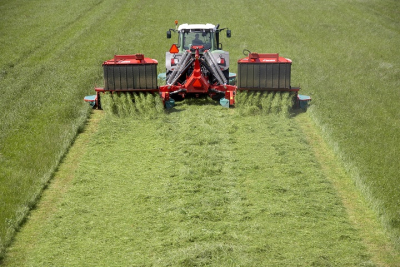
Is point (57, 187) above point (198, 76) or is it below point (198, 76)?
below

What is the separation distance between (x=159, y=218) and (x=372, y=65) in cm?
1260

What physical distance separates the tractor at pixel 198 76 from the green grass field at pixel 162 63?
102 cm

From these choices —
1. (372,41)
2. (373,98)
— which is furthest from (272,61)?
(372,41)

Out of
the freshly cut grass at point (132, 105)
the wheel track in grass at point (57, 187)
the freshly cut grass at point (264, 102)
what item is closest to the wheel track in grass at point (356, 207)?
the freshly cut grass at point (264, 102)

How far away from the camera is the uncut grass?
685cm

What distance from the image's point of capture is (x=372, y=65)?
60.0 ft

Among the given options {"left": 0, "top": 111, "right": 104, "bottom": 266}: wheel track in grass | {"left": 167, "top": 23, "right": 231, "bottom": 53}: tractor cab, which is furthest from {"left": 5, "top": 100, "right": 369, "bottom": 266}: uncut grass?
{"left": 167, "top": 23, "right": 231, "bottom": 53}: tractor cab

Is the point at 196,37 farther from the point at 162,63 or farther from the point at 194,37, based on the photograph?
the point at 162,63

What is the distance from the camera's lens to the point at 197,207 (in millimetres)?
8000

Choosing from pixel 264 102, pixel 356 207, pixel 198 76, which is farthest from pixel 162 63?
pixel 356 207

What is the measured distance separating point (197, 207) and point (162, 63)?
11.5m

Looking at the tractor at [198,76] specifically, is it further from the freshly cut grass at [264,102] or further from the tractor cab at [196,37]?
the tractor cab at [196,37]

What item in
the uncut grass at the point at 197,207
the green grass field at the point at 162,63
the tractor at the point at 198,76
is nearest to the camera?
the uncut grass at the point at 197,207

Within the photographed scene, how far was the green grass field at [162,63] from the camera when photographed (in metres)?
9.49
